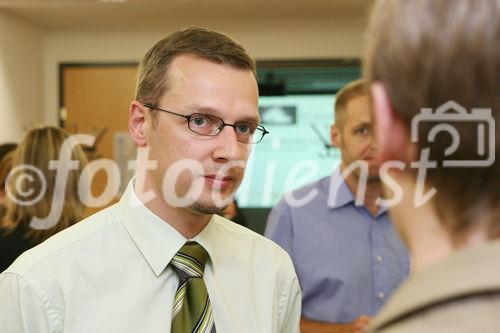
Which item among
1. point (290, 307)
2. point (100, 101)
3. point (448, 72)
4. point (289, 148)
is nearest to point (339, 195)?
point (290, 307)

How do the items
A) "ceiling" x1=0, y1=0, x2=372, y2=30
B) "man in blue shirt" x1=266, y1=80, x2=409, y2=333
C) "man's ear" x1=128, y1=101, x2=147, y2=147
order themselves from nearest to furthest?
"man's ear" x1=128, y1=101, x2=147, y2=147
"man in blue shirt" x1=266, y1=80, x2=409, y2=333
"ceiling" x1=0, y1=0, x2=372, y2=30

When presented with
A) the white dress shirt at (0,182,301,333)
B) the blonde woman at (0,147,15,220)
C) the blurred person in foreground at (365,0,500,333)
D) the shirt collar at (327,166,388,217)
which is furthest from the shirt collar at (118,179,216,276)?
the blonde woman at (0,147,15,220)

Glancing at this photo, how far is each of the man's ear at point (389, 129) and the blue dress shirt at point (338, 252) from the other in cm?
143

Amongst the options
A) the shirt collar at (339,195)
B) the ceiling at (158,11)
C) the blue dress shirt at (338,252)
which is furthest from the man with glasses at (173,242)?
the ceiling at (158,11)

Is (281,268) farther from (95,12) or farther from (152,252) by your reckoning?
(95,12)

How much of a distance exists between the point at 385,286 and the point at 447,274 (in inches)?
62.2

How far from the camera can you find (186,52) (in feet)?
4.40

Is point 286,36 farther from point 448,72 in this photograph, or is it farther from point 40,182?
point 448,72

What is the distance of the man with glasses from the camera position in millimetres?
1174

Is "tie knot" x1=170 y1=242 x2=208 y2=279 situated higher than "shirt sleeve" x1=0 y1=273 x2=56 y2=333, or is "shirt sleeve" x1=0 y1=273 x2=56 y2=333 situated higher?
"tie knot" x1=170 y1=242 x2=208 y2=279

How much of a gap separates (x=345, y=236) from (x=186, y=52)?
1.04 m

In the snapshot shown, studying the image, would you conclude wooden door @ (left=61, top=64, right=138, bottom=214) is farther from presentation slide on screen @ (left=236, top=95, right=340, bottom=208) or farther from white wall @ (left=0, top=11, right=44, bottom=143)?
presentation slide on screen @ (left=236, top=95, right=340, bottom=208)

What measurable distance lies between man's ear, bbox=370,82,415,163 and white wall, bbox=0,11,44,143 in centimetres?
425

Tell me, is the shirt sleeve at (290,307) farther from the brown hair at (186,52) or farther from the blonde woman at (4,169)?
the blonde woman at (4,169)
